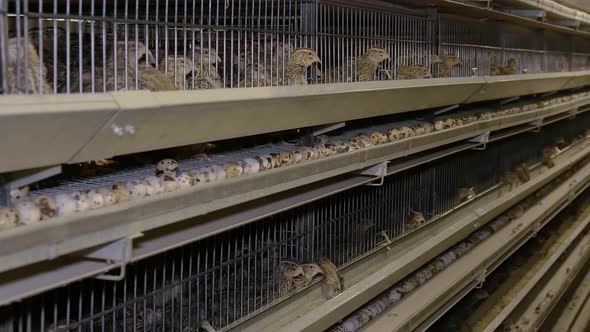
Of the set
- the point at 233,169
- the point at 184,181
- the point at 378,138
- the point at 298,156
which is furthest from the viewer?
the point at 378,138

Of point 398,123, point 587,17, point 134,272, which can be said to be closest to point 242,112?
point 134,272

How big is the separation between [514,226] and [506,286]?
64cm

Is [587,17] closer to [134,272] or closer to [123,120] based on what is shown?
[134,272]

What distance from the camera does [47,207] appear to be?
1.36 meters

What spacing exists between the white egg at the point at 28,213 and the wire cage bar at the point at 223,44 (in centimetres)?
23

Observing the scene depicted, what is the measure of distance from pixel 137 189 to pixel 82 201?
0.60ft

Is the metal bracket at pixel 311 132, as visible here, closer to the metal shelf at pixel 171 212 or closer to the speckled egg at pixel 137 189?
the metal shelf at pixel 171 212

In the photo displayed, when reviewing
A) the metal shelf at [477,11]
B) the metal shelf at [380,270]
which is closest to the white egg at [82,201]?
the metal shelf at [380,270]

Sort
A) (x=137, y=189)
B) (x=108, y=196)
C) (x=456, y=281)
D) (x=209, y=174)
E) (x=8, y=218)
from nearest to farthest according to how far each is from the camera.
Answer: (x=8, y=218), (x=108, y=196), (x=137, y=189), (x=209, y=174), (x=456, y=281)

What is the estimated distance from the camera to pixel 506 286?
6.06 m

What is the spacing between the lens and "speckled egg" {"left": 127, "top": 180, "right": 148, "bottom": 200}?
1.59 meters

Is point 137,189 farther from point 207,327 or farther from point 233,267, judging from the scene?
point 233,267

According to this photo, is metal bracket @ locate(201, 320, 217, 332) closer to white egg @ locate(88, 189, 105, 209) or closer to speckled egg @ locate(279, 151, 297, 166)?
speckled egg @ locate(279, 151, 297, 166)

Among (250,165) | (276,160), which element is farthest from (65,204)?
(276,160)
